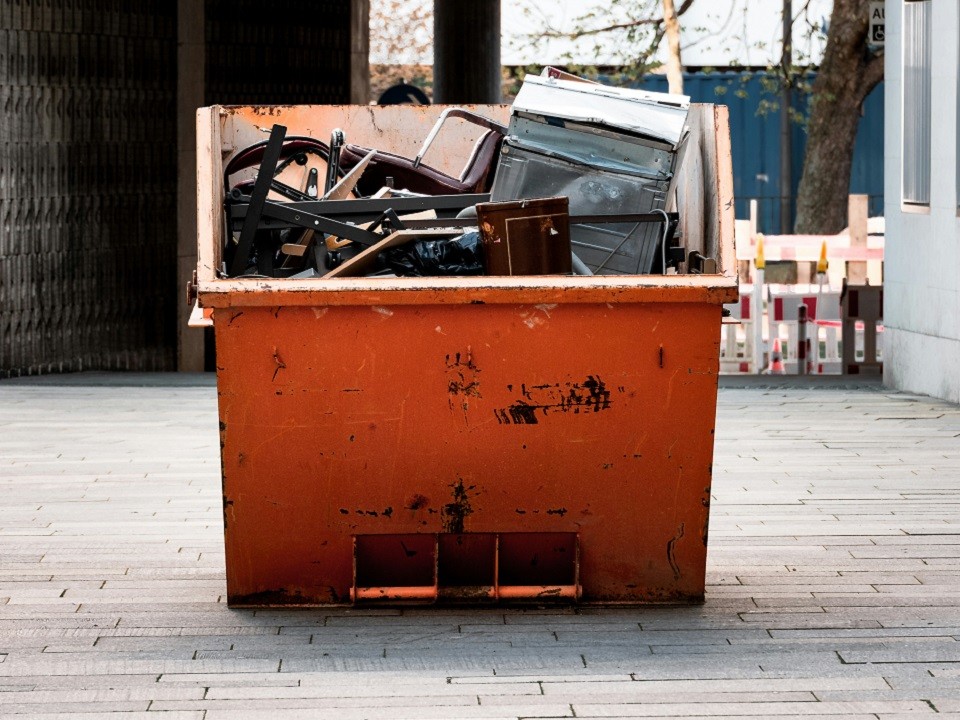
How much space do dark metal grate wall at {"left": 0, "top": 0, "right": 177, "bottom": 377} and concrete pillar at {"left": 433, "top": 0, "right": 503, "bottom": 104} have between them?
315cm

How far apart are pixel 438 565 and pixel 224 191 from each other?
1657 millimetres

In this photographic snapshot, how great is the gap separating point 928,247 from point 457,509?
6865mm

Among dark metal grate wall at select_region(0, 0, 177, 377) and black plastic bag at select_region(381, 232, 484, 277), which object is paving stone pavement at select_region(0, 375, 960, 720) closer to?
black plastic bag at select_region(381, 232, 484, 277)

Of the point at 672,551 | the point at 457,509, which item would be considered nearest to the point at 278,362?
the point at 457,509

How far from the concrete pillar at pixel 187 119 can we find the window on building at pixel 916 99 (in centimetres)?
591

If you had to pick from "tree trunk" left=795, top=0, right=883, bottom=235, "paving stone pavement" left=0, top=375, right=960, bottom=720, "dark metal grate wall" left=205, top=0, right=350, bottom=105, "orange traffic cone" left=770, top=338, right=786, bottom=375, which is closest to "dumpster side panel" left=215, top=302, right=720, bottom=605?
"paving stone pavement" left=0, top=375, right=960, bottom=720

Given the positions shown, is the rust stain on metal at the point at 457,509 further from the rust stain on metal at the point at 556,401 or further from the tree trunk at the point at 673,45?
the tree trunk at the point at 673,45

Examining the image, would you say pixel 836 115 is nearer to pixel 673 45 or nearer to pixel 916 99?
pixel 673 45

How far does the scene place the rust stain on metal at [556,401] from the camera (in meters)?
5.23

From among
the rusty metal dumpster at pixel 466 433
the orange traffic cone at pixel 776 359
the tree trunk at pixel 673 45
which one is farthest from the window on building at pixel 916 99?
the tree trunk at pixel 673 45

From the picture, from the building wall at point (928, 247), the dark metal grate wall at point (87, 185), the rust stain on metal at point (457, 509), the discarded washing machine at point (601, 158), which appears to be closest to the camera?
the rust stain on metal at point (457, 509)

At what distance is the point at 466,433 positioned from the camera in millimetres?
5273

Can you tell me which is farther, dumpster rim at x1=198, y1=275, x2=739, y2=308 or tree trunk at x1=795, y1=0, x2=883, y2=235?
tree trunk at x1=795, y1=0, x2=883, y2=235

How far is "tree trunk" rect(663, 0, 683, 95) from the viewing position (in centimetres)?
2581
